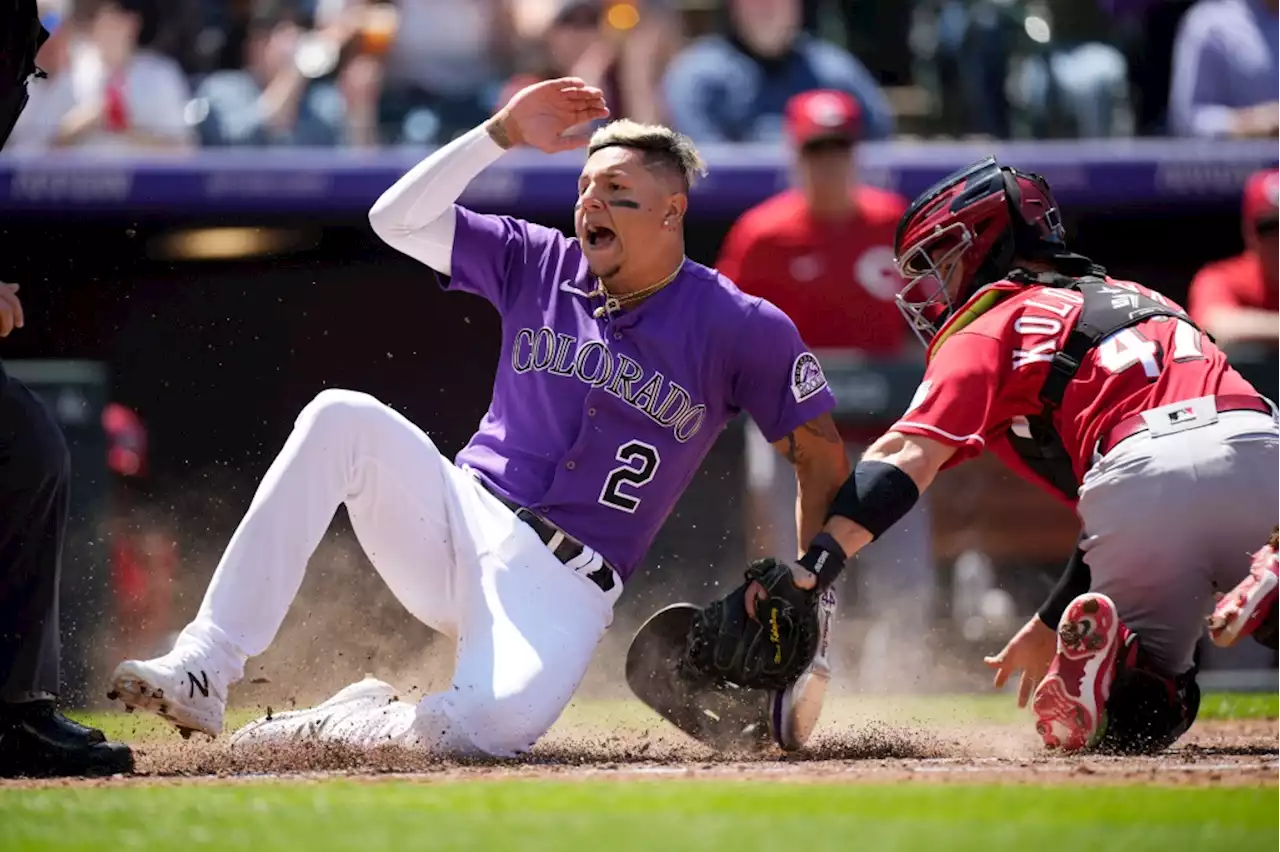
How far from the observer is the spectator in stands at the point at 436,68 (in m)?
9.15

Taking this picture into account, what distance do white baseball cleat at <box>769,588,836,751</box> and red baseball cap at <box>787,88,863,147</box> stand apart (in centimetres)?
352

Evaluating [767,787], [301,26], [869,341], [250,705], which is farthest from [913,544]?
[301,26]

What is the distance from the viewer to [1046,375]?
15.8ft

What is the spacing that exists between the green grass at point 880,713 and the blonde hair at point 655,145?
72.8 inches

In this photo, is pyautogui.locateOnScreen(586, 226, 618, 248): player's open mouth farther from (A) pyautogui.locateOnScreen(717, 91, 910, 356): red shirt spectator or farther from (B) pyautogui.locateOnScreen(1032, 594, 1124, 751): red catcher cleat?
(A) pyautogui.locateOnScreen(717, 91, 910, 356): red shirt spectator

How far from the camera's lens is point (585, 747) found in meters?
5.16

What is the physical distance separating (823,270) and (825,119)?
64 cm

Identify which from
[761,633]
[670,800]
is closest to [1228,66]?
[761,633]

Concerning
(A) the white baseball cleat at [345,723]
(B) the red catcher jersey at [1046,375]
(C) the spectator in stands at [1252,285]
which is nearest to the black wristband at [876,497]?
(B) the red catcher jersey at [1046,375]

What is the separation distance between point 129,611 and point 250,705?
1.24 metres

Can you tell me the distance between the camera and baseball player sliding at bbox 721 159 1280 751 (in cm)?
457

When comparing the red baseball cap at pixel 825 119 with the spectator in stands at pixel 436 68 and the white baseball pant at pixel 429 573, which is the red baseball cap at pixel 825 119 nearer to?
the spectator in stands at pixel 436 68

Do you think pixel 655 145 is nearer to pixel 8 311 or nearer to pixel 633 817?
pixel 8 311

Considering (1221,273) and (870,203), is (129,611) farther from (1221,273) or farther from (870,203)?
(1221,273)
